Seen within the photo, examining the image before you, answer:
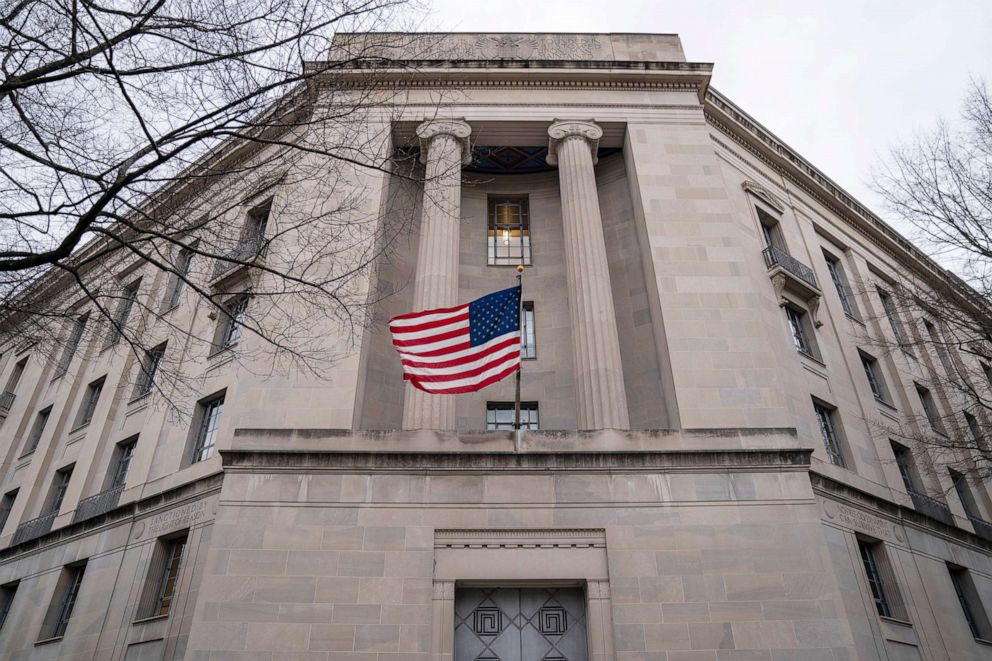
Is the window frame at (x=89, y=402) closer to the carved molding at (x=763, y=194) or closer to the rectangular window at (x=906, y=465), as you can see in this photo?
the carved molding at (x=763, y=194)

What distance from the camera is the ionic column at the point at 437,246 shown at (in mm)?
16750

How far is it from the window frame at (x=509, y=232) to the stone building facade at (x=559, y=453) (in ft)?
0.44

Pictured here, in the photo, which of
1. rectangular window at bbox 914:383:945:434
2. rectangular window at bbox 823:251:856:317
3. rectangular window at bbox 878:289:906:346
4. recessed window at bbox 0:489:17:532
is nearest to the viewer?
rectangular window at bbox 914:383:945:434

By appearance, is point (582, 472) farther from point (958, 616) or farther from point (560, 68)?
point (560, 68)

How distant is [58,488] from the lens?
81.6 ft

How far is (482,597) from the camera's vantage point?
46.9ft

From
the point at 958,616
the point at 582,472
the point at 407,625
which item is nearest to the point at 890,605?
the point at 958,616

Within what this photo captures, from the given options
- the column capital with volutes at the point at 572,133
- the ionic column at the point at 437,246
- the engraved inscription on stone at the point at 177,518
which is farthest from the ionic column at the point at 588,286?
the engraved inscription on stone at the point at 177,518

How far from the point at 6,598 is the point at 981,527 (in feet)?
107

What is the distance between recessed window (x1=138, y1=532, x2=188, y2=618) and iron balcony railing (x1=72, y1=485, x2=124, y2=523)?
13.4 ft

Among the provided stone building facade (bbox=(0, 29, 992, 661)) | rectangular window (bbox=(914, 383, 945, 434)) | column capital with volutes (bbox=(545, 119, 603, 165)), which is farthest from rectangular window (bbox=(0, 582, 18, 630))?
rectangular window (bbox=(914, 383, 945, 434))

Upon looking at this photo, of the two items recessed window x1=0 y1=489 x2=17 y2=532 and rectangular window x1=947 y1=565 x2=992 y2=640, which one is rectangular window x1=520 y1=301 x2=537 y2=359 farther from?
recessed window x1=0 y1=489 x2=17 y2=532

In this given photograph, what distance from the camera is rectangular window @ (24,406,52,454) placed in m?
28.3

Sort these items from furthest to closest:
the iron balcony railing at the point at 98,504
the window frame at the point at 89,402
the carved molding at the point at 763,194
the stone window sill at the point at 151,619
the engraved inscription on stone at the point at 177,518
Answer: the window frame at the point at 89,402, the carved molding at the point at 763,194, the iron balcony railing at the point at 98,504, the engraved inscription on stone at the point at 177,518, the stone window sill at the point at 151,619
